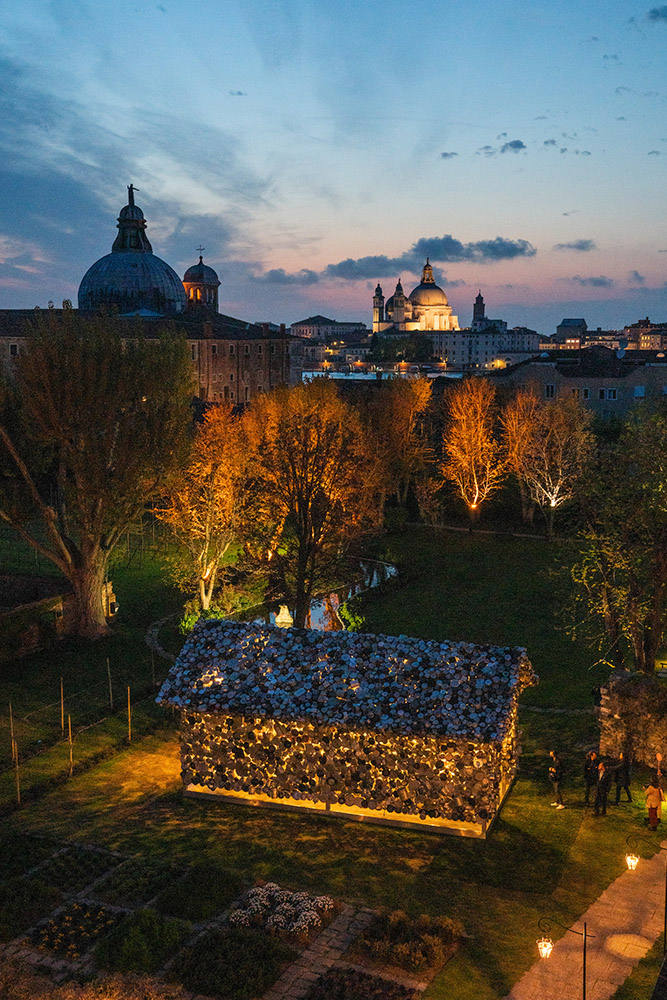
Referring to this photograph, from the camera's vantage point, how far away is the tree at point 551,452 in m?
46.9

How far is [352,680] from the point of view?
17547 millimetres

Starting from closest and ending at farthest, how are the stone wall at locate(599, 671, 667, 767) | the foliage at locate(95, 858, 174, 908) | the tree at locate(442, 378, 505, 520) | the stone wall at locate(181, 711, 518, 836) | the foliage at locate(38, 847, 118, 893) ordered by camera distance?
the foliage at locate(95, 858, 174, 908), the foliage at locate(38, 847, 118, 893), the stone wall at locate(181, 711, 518, 836), the stone wall at locate(599, 671, 667, 767), the tree at locate(442, 378, 505, 520)

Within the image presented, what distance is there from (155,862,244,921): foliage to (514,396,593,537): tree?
1324 inches

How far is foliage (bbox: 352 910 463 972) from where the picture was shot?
12.9m

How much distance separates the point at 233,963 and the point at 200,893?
2126 millimetres

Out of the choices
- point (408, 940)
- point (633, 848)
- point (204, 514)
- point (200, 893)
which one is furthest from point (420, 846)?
point (204, 514)

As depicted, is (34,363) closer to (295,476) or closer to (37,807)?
(295,476)

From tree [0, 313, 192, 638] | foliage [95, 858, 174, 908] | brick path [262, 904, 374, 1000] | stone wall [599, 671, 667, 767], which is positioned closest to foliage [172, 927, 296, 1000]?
brick path [262, 904, 374, 1000]

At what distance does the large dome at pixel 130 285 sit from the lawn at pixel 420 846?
9113 centimetres

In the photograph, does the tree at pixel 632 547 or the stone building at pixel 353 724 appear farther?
the tree at pixel 632 547

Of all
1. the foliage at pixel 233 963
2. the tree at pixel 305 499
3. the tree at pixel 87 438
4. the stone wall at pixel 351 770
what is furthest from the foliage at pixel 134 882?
the tree at pixel 87 438

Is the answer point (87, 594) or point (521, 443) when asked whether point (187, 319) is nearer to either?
point (521, 443)

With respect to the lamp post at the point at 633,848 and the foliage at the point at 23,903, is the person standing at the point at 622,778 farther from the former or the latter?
the foliage at the point at 23,903

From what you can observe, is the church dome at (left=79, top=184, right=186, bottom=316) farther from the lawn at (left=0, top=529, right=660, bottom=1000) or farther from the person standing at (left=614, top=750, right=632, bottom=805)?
the person standing at (left=614, top=750, right=632, bottom=805)
